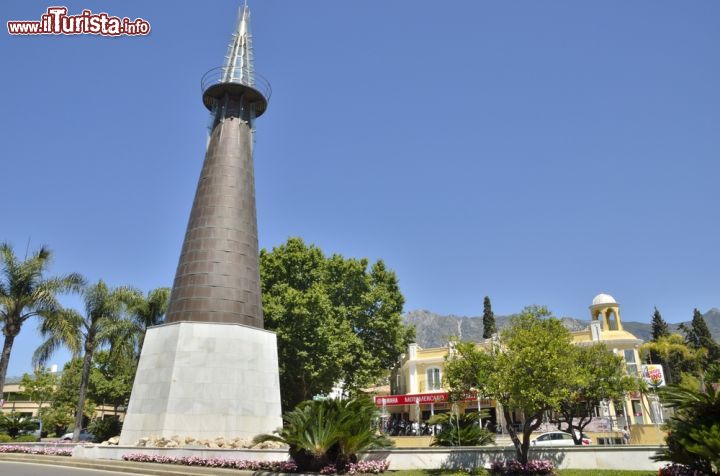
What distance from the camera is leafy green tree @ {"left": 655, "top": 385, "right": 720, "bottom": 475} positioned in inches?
410

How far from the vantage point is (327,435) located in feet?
46.8

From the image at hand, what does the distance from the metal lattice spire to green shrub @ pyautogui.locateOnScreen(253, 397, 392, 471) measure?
19809 millimetres

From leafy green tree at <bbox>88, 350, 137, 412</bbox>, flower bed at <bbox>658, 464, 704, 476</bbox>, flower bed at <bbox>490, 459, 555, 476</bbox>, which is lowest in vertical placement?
flower bed at <bbox>490, 459, 555, 476</bbox>

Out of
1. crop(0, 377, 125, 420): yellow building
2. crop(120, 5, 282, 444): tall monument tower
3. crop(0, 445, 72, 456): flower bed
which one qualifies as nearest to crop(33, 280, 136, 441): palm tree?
crop(0, 445, 72, 456): flower bed

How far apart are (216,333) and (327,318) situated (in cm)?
1296

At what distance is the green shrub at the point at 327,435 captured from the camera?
563 inches

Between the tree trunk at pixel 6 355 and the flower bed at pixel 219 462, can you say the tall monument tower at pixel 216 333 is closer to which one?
the flower bed at pixel 219 462

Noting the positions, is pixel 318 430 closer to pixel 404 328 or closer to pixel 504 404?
pixel 504 404

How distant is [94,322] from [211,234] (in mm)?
15092

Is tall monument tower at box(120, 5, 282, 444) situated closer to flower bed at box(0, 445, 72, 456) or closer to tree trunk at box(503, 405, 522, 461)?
A: flower bed at box(0, 445, 72, 456)

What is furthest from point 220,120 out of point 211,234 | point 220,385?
point 220,385

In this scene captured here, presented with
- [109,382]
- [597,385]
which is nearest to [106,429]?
[109,382]

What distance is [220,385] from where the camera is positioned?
2133cm

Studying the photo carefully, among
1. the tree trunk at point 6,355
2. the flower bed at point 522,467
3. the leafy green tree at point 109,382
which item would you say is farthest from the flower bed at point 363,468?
the leafy green tree at point 109,382
